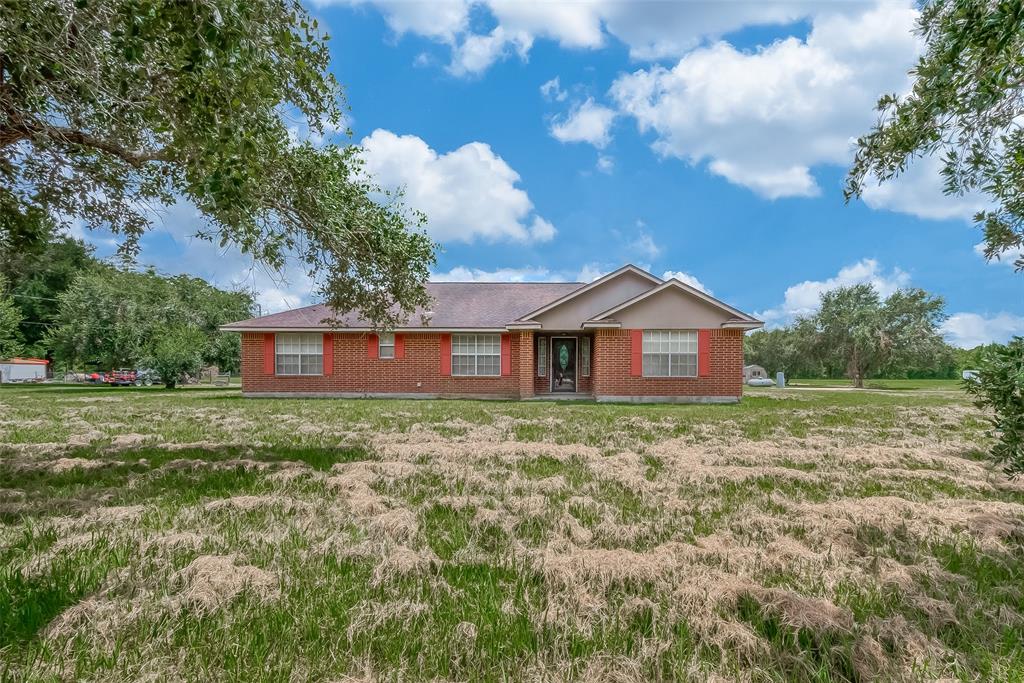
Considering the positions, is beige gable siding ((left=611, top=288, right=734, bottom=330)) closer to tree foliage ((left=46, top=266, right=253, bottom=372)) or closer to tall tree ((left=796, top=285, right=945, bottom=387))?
tall tree ((left=796, top=285, right=945, bottom=387))

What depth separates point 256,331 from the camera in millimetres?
18359

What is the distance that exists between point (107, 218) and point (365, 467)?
219 inches

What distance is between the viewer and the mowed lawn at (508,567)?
2.00 metres

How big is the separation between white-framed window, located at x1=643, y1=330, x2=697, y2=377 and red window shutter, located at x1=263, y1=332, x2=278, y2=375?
1349cm

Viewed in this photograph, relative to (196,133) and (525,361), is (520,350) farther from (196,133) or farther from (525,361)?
(196,133)

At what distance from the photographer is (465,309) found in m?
19.1

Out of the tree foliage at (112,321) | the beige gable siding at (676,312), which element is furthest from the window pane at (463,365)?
the tree foliage at (112,321)

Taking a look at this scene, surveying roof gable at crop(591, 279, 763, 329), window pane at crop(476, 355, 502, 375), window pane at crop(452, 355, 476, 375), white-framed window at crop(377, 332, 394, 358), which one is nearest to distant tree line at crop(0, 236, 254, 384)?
white-framed window at crop(377, 332, 394, 358)

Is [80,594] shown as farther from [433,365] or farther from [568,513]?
[433,365]

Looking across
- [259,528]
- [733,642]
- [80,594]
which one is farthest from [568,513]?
[80,594]

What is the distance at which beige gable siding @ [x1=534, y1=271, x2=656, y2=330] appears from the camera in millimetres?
17656

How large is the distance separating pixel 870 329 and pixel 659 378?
78.8ft

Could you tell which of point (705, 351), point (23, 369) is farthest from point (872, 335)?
point (23, 369)

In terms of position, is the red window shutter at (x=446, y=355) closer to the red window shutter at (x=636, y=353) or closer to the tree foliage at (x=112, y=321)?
the red window shutter at (x=636, y=353)
